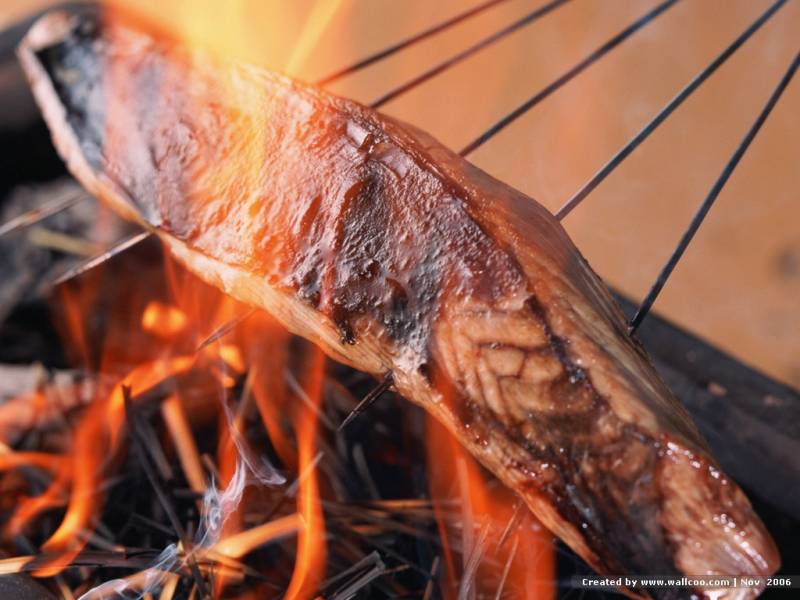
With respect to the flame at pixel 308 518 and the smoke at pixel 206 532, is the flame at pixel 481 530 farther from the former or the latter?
the smoke at pixel 206 532

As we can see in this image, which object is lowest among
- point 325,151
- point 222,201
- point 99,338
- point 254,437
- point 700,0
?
point 99,338

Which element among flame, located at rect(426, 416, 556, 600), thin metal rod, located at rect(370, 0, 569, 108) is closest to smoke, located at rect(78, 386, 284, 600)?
flame, located at rect(426, 416, 556, 600)

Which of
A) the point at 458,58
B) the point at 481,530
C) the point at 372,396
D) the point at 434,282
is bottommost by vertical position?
the point at 481,530

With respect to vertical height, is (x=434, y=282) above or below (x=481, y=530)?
above

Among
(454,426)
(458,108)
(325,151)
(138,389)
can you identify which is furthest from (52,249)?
(458,108)

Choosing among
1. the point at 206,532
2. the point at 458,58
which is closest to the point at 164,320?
the point at 206,532

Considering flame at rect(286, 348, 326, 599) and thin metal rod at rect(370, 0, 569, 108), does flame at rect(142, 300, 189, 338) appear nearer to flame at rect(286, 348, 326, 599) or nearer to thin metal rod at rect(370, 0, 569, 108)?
flame at rect(286, 348, 326, 599)

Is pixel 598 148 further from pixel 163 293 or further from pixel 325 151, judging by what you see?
pixel 325 151

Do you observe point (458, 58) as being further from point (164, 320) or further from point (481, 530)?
point (164, 320)

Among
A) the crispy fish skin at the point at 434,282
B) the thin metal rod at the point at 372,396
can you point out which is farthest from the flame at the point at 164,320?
the thin metal rod at the point at 372,396
